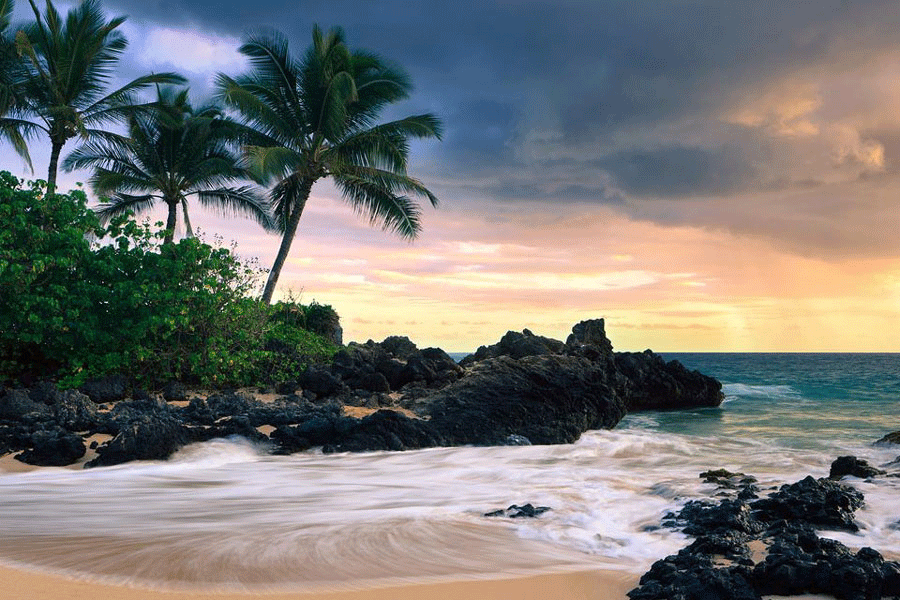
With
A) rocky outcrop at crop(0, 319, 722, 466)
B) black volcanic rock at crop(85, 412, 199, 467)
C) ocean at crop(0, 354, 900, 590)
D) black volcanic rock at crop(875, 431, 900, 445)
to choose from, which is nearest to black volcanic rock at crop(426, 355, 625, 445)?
rocky outcrop at crop(0, 319, 722, 466)

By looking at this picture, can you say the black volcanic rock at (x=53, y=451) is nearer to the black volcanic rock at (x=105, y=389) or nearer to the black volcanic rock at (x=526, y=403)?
the black volcanic rock at (x=105, y=389)

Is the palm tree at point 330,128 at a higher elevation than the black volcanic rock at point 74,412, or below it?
higher

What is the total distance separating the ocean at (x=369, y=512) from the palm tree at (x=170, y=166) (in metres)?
18.9

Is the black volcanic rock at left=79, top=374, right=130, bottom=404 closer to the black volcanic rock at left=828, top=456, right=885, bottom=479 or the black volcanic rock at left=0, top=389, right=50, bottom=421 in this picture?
the black volcanic rock at left=0, top=389, right=50, bottom=421

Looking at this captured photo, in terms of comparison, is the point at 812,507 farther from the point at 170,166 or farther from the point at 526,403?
the point at 170,166

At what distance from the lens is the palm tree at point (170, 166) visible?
24.9 metres

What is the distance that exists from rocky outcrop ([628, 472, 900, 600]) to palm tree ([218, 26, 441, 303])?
18165 millimetres

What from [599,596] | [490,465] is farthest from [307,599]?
[490,465]

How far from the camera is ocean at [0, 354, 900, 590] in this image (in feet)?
13.9

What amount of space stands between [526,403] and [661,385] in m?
12.5

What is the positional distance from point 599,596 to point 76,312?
479 inches

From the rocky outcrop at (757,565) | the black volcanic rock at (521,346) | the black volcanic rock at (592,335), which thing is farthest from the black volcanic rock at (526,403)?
the black volcanic rock at (592,335)

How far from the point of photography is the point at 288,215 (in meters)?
23.6

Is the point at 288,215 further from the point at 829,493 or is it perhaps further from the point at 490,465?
the point at 829,493
